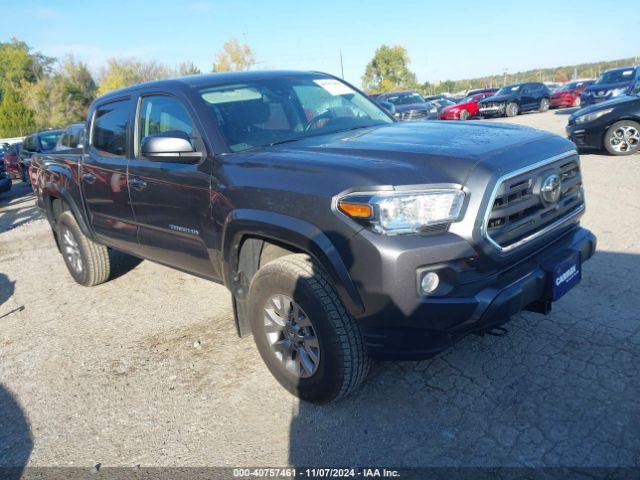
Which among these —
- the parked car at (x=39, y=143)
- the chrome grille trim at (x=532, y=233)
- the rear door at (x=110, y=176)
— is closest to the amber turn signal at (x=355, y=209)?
the chrome grille trim at (x=532, y=233)

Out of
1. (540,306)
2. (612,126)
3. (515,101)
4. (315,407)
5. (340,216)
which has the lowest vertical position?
(515,101)

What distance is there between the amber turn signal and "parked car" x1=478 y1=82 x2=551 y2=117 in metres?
23.6

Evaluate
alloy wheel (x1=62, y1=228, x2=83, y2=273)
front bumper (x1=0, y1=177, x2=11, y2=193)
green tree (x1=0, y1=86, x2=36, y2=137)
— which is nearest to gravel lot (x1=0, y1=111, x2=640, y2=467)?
alloy wheel (x1=62, y1=228, x2=83, y2=273)

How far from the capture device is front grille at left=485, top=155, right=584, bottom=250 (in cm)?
251

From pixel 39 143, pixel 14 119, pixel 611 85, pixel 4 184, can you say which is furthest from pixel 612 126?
pixel 14 119

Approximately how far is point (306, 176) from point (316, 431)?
54.4 inches

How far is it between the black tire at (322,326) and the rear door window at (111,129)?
2.06 m

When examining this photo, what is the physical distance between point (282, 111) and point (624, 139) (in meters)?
8.53

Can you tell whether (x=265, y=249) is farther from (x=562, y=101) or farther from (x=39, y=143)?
(x=562, y=101)

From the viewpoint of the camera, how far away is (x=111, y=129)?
4445mm

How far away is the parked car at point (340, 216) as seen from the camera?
2404 millimetres

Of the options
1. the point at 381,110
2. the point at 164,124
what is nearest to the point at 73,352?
the point at 164,124

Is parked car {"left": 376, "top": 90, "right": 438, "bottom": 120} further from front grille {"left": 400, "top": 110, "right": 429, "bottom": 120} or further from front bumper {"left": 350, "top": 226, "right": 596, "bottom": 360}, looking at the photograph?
front bumper {"left": 350, "top": 226, "right": 596, "bottom": 360}

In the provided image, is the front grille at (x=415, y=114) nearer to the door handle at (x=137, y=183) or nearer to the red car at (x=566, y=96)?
the red car at (x=566, y=96)
